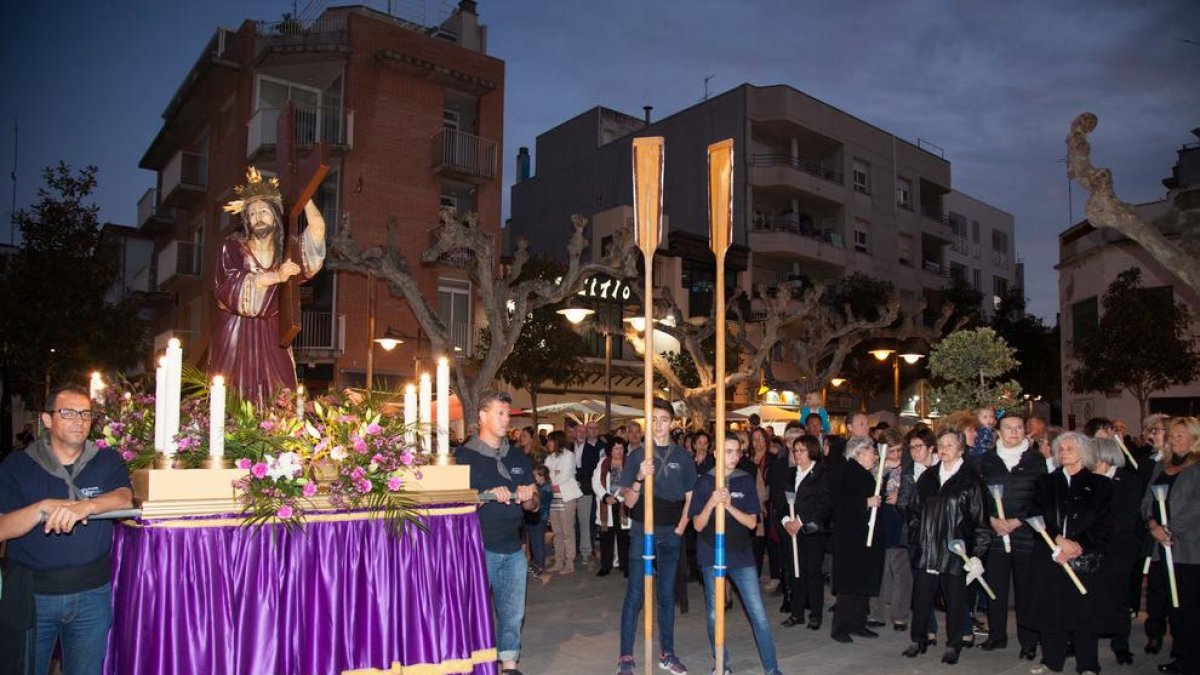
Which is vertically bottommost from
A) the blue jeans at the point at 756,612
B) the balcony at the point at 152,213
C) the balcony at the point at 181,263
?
the blue jeans at the point at 756,612

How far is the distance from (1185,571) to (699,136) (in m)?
33.8

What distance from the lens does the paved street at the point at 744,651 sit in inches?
307

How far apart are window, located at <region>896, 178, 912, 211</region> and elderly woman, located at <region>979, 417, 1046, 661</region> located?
38280mm

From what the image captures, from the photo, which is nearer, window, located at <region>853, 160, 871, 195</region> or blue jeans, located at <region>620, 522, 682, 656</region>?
blue jeans, located at <region>620, 522, 682, 656</region>

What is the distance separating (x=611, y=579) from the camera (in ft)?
41.8

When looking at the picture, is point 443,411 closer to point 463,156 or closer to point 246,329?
point 246,329

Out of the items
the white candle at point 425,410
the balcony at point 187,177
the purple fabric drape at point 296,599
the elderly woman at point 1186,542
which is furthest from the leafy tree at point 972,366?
the balcony at point 187,177

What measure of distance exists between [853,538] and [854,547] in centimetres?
9

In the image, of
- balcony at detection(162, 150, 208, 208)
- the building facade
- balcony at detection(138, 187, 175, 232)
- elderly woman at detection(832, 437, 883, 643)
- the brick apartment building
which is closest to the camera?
elderly woman at detection(832, 437, 883, 643)

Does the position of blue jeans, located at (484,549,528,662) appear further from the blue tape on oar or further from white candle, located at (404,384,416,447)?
the blue tape on oar

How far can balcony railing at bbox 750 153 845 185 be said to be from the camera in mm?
38719

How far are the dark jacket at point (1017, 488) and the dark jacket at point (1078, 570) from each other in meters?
0.41

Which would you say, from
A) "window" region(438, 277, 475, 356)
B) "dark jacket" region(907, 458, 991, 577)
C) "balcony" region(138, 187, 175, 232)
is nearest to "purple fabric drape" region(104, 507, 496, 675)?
"dark jacket" region(907, 458, 991, 577)

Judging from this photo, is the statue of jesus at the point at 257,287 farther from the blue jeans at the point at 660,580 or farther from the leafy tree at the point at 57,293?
the leafy tree at the point at 57,293
